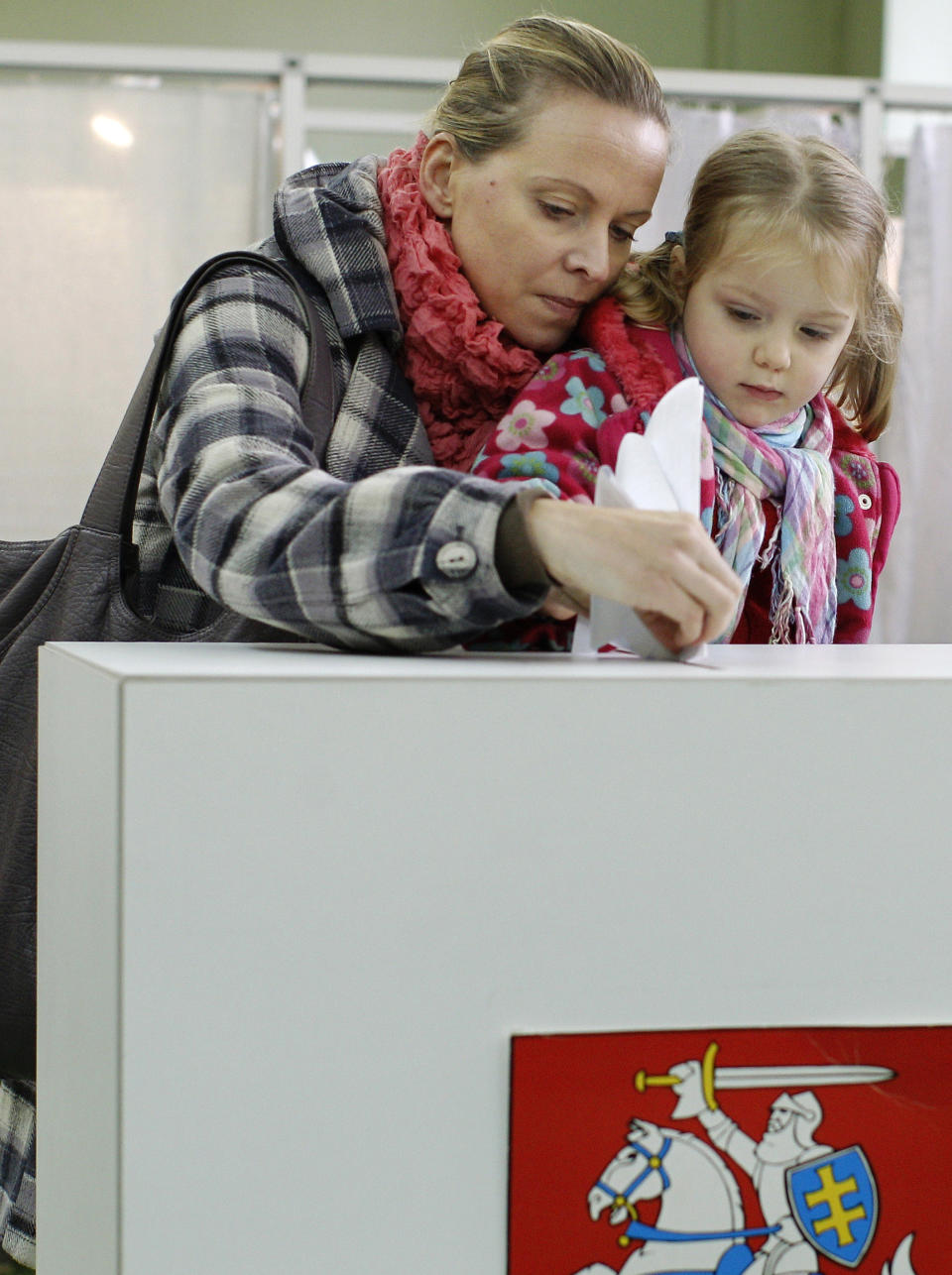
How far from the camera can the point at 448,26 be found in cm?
363

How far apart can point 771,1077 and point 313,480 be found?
38 centimetres

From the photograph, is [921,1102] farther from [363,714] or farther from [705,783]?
[363,714]

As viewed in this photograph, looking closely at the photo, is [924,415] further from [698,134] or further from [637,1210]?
[637,1210]

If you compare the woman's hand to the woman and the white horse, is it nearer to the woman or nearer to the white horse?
the woman

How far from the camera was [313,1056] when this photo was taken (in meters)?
0.54

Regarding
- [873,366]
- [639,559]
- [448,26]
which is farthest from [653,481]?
[448,26]

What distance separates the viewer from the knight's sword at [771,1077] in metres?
0.55

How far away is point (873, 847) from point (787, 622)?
17.2 inches

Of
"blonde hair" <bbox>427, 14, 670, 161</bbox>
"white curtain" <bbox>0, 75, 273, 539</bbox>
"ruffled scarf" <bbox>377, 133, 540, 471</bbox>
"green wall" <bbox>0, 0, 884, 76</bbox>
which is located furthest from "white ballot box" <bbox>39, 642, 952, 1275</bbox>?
"green wall" <bbox>0, 0, 884, 76</bbox>

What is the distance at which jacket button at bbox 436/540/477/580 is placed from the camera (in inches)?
24.9

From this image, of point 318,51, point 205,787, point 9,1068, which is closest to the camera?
point 205,787

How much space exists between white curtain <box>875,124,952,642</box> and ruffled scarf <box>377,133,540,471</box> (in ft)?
4.95

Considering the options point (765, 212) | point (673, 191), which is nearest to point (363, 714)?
point (765, 212)

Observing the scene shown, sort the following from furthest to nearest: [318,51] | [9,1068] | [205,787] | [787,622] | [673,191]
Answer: [318,51]
[673,191]
[787,622]
[9,1068]
[205,787]
